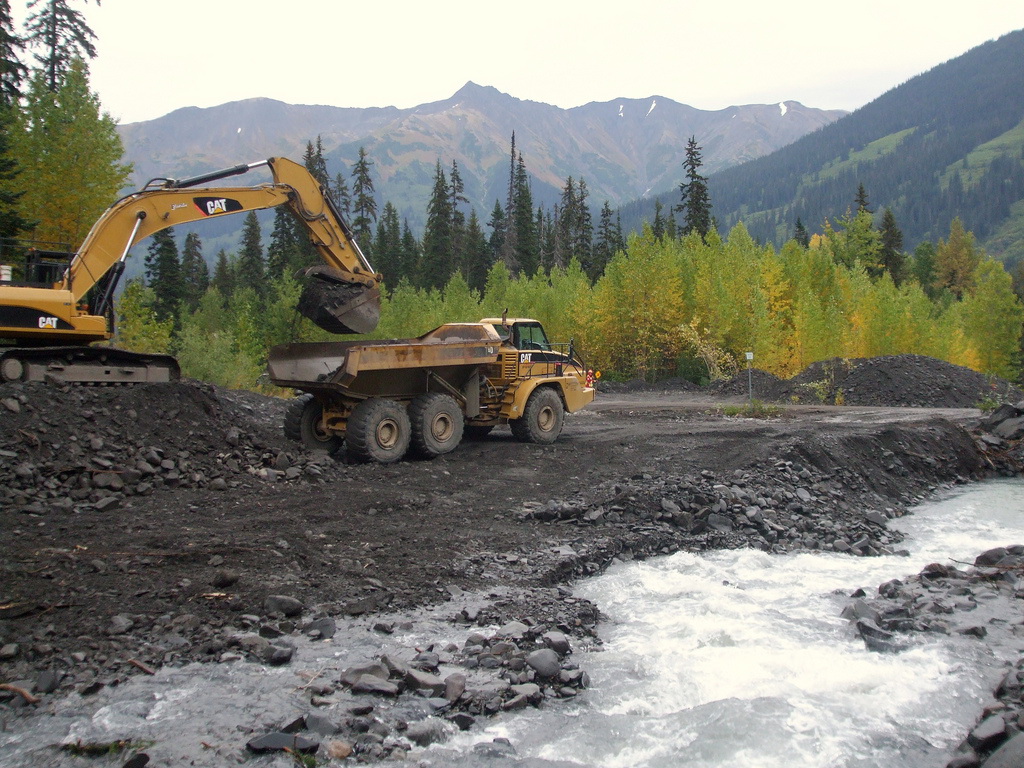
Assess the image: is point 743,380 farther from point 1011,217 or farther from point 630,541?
point 1011,217

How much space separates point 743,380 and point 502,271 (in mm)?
22478

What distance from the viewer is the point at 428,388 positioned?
14.7 metres

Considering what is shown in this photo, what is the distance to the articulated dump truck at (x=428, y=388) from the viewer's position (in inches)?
523

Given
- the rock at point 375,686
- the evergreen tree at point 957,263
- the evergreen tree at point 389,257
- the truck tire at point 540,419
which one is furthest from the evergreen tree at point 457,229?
the rock at point 375,686

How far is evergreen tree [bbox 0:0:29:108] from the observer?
1085 inches

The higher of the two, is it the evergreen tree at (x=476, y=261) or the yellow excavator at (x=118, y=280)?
the evergreen tree at (x=476, y=261)

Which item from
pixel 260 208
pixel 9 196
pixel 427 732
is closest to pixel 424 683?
pixel 427 732

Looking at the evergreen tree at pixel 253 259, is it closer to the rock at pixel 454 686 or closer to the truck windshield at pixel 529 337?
the truck windshield at pixel 529 337

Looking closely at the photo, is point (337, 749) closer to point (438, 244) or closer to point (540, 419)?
point (540, 419)

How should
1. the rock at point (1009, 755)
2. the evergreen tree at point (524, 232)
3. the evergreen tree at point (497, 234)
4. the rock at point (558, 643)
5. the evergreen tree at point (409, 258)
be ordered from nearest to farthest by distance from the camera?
the rock at point (1009, 755) → the rock at point (558, 643) → the evergreen tree at point (524, 232) → the evergreen tree at point (409, 258) → the evergreen tree at point (497, 234)

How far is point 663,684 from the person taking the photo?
6438 mm

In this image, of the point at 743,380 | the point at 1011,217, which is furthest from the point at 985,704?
the point at 1011,217

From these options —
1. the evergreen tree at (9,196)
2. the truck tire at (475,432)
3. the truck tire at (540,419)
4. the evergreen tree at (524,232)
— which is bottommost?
the truck tire at (475,432)

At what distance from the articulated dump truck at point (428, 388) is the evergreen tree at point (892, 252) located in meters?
57.3
